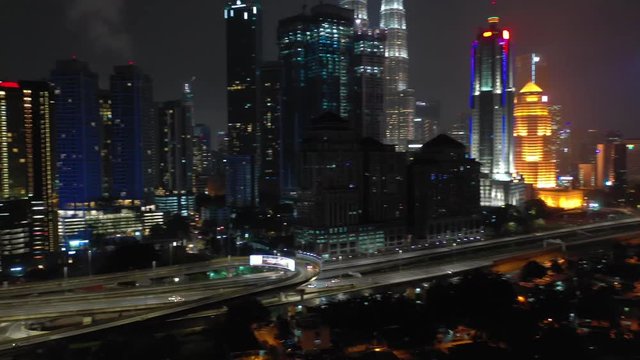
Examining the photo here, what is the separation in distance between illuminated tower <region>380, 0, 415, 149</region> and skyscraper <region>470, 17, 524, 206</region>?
7.69 meters

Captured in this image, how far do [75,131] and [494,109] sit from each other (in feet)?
51.3

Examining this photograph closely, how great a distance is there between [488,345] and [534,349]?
1.78ft

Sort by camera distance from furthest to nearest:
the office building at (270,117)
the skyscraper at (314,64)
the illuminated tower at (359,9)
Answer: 1. the illuminated tower at (359,9)
2. the office building at (270,117)
3. the skyscraper at (314,64)

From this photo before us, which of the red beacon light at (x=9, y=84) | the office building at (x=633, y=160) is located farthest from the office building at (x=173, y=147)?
the office building at (x=633, y=160)

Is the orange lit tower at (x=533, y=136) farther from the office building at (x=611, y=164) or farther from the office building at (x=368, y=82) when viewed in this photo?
the office building at (x=368, y=82)

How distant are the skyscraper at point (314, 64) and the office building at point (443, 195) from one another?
7.40 meters

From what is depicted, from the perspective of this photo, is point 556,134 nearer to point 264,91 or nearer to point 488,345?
point 264,91

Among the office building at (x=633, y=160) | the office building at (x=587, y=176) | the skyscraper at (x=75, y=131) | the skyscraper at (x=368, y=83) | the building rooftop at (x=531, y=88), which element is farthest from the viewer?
the office building at (x=633, y=160)

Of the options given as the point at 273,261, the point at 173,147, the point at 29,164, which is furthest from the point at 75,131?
the point at 273,261

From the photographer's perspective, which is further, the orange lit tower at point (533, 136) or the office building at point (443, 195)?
the orange lit tower at point (533, 136)

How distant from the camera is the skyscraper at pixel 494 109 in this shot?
22.7 meters

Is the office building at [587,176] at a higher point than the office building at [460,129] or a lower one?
lower

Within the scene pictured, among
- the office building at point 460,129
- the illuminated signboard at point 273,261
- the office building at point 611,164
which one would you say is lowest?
the illuminated signboard at point 273,261

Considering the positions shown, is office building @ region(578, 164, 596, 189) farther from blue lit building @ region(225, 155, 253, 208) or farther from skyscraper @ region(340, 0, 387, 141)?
blue lit building @ region(225, 155, 253, 208)
